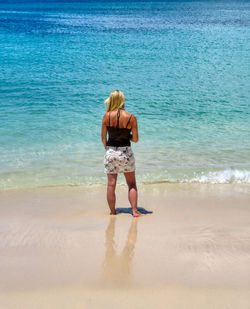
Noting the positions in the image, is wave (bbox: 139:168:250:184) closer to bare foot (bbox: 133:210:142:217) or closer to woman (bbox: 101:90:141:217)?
bare foot (bbox: 133:210:142:217)

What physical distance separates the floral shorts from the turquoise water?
6.71 ft

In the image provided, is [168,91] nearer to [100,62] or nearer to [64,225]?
[100,62]

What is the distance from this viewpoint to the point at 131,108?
1339cm

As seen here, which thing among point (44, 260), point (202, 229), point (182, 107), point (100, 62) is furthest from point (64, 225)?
point (100, 62)

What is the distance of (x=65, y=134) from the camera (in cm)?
1018

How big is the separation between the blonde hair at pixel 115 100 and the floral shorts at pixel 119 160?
50 cm

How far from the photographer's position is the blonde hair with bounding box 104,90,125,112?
456 cm

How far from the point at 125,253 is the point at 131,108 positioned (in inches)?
386

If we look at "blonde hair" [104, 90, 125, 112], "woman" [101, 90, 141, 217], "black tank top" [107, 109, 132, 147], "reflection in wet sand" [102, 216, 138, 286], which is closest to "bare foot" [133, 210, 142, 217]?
"woman" [101, 90, 141, 217]

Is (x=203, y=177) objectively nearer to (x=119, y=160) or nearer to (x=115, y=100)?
(x=119, y=160)

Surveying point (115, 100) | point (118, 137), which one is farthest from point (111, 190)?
point (115, 100)

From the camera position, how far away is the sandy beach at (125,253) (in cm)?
317

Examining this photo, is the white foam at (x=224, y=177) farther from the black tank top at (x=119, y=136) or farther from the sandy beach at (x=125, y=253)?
the black tank top at (x=119, y=136)

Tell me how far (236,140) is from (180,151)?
183 centimetres
